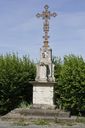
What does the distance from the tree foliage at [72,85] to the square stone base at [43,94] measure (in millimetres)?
660

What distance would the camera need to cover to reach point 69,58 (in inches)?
841

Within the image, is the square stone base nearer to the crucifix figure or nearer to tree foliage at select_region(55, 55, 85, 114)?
tree foliage at select_region(55, 55, 85, 114)

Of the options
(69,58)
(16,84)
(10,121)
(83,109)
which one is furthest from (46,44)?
(10,121)

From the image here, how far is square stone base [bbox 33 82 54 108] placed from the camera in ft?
67.8

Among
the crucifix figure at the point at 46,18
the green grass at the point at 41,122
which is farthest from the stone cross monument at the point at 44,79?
the green grass at the point at 41,122

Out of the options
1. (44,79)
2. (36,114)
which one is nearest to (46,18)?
(44,79)

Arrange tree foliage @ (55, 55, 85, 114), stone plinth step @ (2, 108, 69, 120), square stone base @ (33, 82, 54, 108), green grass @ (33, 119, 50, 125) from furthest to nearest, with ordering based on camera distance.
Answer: square stone base @ (33, 82, 54, 108) → tree foliage @ (55, 55, 85, 114) → stone plinth step @ (2, 108, 69, 120) → green grass @ (33, 119, 50, 125)

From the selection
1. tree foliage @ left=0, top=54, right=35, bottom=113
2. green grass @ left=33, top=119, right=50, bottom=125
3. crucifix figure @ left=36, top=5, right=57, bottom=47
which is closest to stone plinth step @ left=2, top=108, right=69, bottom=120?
green grass @ left=33, top=119, right=50, bottom=125

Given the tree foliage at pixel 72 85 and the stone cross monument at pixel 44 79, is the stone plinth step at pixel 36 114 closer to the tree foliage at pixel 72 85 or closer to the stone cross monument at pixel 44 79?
the stone cross monument at pixel 44 79

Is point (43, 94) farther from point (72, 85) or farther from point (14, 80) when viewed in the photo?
point (14, 80)

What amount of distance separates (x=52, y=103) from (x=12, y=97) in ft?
10.3

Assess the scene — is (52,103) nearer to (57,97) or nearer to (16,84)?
(57,97)

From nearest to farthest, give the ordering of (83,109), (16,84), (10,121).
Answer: (10,121) < (83,109) < (16,84)

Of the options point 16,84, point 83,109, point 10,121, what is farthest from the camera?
point 16,84
